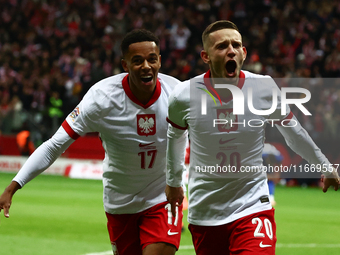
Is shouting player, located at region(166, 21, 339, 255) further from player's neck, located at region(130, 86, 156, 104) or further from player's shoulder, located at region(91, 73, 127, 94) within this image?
player's shoulder, located at region(91, 73, 127, 94)

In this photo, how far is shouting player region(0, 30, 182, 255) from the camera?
5031 millimetres

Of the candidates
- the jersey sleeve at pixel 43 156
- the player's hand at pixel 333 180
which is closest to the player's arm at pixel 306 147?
the player's hand at pixel 333 180

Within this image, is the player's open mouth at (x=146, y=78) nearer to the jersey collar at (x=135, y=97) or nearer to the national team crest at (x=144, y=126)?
the jersey collar at (x=135, y=97)

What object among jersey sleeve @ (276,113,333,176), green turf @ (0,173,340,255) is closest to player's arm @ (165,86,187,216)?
jersey sleeve @ (276,113,333,176)

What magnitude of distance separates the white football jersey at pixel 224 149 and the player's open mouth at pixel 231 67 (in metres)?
0.11

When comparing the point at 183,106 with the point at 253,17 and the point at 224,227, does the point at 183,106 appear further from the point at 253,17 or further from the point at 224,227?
the point at 253,17

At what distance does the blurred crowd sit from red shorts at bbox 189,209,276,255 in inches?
422

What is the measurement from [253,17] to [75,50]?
6700 millimetres

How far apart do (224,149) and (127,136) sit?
1.04 m

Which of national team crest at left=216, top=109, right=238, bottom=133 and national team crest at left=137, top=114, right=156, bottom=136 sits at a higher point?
national team crest at left=216, top=109, right=238, bottom=133

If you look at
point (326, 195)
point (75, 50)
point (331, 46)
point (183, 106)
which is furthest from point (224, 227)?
point (75, 50)

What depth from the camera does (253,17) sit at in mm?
20594

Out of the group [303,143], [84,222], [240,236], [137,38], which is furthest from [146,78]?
[84,222]

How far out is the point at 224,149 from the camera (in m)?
4.39
